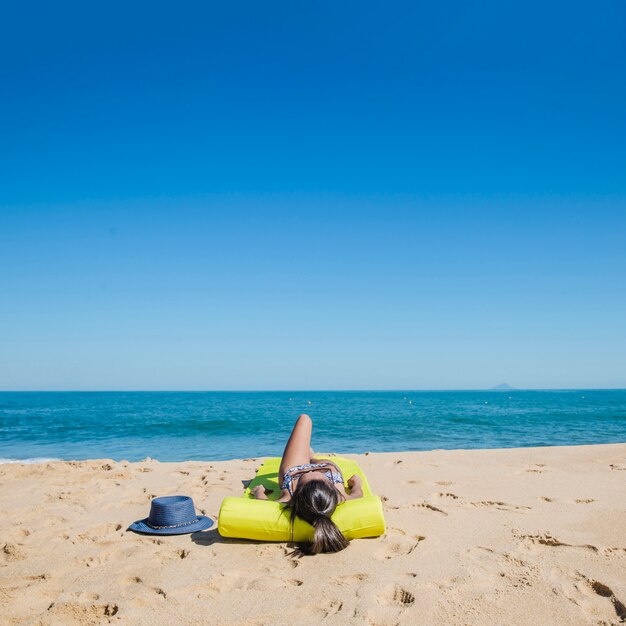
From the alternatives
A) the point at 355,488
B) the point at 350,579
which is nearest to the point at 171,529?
the point at 355,488

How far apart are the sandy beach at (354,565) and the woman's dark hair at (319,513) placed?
12 centimetres

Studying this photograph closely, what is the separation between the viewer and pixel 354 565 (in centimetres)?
394

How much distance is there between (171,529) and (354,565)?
1950 mm

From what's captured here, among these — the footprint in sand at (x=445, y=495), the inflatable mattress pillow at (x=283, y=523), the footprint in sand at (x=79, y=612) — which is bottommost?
the footprint in sand at (x=79, y=612)

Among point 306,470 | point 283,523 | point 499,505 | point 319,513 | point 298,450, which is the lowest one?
point 499,505

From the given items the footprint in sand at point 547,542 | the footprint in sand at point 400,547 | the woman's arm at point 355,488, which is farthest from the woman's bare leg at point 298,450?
the footprint in sand at point 547,542

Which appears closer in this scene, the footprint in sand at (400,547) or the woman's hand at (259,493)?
the footprint in sand at (400,547)

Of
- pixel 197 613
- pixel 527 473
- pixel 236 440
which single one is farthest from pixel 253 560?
pixel 236 440

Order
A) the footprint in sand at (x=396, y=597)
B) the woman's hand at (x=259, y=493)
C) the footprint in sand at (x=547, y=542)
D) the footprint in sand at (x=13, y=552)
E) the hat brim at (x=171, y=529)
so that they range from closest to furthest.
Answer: the footprint in sand at (x=396, y=597), the footprint in sand at (x=547, y=542), the footprint in sand at (x=13, y=552), the hat brim at (x=171, y=529), the woman's hand at (x=259, y=493)

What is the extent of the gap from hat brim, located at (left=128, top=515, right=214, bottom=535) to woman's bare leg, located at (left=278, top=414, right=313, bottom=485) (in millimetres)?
931

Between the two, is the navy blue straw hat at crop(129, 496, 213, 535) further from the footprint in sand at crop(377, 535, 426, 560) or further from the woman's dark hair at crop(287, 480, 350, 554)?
the footprint in sand at crop(377, 535, 426, 560)

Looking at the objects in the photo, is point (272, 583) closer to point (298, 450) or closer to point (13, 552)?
point (298, 450)

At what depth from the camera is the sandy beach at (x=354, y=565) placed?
3.19 m

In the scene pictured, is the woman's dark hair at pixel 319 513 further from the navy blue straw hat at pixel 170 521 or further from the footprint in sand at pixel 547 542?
the footprint in sand at pixel 547 542
